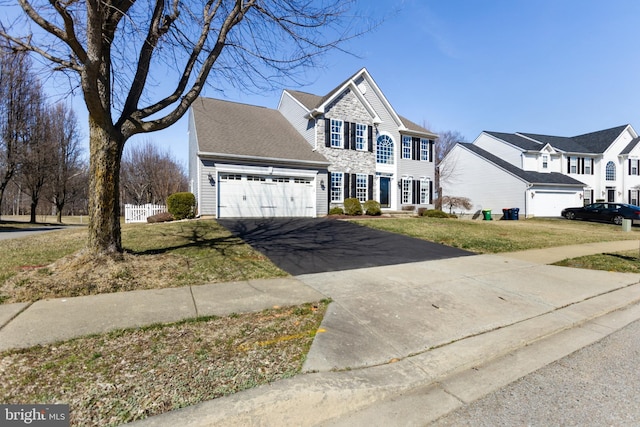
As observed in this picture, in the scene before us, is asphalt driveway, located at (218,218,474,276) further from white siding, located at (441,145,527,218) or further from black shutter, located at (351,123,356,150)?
white siding, located at (441,145,527,218)

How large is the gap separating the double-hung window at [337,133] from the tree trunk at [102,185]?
14731 millimetres

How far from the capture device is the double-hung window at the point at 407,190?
2183 centimetres

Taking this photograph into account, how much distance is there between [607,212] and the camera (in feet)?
72.7

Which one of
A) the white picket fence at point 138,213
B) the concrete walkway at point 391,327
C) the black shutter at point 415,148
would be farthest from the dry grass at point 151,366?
the black shutter at point 415,148

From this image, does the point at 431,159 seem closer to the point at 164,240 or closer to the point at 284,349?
the point at 164,240

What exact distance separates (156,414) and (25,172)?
103 ft

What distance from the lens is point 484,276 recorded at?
246 inches

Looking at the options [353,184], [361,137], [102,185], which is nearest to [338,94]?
[361,137]

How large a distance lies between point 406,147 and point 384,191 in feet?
12.8

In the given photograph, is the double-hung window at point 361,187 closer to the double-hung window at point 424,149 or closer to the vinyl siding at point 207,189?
the double-hung window at point 424,149

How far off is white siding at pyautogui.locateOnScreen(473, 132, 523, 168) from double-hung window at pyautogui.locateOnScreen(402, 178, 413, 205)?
15100 millimetres

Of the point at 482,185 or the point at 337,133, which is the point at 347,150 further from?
the point at 482,185

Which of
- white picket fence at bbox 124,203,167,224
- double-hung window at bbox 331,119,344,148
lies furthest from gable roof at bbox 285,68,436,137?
white picket fence at bbox 124,203,167,224

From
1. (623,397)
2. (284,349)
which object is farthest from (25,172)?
(623,397)
